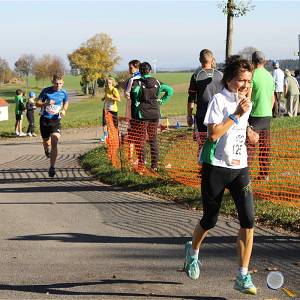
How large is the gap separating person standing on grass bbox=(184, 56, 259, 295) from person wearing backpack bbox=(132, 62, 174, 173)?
17.8 feet

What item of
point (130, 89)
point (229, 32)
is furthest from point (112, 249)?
point (229, 32)

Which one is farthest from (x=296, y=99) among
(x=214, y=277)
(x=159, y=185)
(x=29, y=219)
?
(x=214, y=277)

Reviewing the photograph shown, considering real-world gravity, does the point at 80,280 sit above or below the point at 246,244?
below

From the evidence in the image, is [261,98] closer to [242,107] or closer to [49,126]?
[49,126]

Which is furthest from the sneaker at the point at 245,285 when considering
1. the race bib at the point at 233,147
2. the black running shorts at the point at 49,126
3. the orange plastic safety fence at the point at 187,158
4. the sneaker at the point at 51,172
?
the black running shorts at the point at 49,126

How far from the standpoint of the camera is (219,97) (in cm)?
494

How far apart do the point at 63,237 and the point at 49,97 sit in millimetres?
4887

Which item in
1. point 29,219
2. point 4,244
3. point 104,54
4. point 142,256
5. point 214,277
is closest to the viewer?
point 214,277

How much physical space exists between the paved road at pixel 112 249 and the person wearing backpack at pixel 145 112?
103 cm

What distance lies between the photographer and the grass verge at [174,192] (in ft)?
23.4

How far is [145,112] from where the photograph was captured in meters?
10.5

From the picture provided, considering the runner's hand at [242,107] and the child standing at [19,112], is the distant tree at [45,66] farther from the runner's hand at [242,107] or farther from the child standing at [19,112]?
the runner's hand at [242,107]

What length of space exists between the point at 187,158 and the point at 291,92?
937 cm

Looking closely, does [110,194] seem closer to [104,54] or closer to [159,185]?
[159,185]
